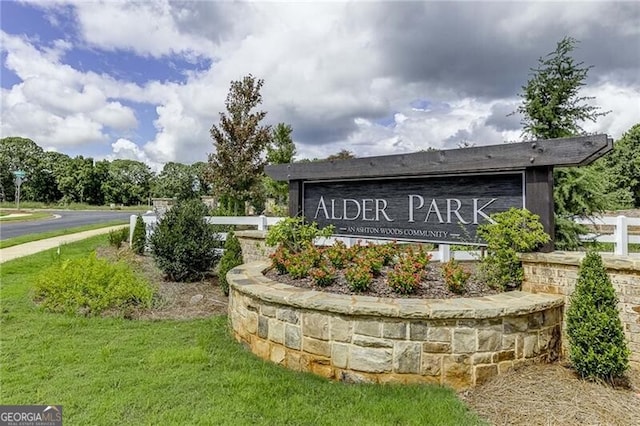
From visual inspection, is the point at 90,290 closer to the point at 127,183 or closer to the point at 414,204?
the point at 414,204

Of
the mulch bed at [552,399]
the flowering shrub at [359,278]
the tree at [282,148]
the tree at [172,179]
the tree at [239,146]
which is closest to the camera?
the mulch bed at [552,399]

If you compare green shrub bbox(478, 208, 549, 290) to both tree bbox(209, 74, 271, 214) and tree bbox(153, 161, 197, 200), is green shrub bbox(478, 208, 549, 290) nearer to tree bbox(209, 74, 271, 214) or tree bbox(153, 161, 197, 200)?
tree bbox(209, 74, 271, 214)

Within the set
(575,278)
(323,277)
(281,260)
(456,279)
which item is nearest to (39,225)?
(281,260)

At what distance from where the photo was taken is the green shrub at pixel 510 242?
3504mm

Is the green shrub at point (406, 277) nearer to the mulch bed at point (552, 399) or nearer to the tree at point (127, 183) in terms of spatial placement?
the mulch bed at point (552, 399)

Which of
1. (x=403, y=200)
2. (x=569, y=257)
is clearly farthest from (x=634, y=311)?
(x=403, y=200)

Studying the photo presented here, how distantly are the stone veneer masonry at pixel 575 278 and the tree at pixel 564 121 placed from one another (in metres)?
2.87

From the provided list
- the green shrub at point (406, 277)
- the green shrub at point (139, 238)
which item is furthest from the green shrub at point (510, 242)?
the green shrub at point (139, 238)

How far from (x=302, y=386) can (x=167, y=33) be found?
21.3ft

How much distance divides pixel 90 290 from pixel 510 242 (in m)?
5.17

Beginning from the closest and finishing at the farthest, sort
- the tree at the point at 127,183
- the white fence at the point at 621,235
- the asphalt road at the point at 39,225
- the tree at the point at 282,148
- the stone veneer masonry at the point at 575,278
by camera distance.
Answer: the stone veneer masonry at the point at 575,278 < the white fence at the point at 621,235 < the asphalt road at the point at 39,225 < the tree at the point at 282,148 < the tree at the point at 127,183

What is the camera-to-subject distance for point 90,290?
496 centimetres

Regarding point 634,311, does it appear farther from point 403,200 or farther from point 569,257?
point 403,200

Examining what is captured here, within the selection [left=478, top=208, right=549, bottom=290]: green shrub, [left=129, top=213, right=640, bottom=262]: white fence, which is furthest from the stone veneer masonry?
[left=129, top=213, right=640, bottom=262]: white fence
